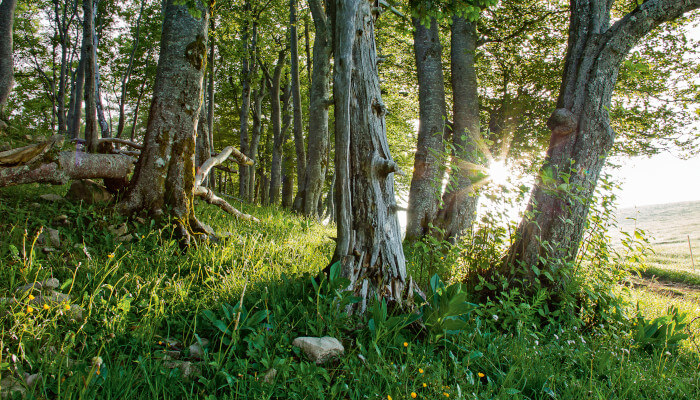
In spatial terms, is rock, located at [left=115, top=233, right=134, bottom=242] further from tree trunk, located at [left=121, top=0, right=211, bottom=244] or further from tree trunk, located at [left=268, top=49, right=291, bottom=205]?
tree trunk, located at [left=268, top=49, right=291, bottom=205]

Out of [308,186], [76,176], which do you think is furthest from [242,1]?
[76,176]

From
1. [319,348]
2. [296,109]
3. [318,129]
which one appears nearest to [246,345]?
[319,348]

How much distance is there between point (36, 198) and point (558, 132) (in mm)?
6068

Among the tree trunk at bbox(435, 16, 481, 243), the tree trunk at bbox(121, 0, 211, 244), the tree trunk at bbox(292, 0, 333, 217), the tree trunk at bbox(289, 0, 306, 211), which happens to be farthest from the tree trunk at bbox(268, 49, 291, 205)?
the tree trunk at bbox(121, 0, 211, 244)

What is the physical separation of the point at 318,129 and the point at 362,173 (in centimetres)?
567

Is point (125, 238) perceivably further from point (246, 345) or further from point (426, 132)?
point (426, 132)

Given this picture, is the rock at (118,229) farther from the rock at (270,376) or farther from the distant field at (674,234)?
the distant field at (674,234)

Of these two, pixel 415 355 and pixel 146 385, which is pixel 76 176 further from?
pixel 415 355

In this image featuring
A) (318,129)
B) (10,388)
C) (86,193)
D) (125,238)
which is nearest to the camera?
(10,388)

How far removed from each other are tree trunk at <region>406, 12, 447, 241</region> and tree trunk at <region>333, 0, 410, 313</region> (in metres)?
4.00

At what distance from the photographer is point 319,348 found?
6.25 ft

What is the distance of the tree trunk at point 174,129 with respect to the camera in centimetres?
370

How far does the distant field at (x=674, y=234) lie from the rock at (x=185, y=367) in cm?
1205

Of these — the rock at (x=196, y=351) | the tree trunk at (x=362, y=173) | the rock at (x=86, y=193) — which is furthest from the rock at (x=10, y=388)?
the rock at (x=86, y=193)
